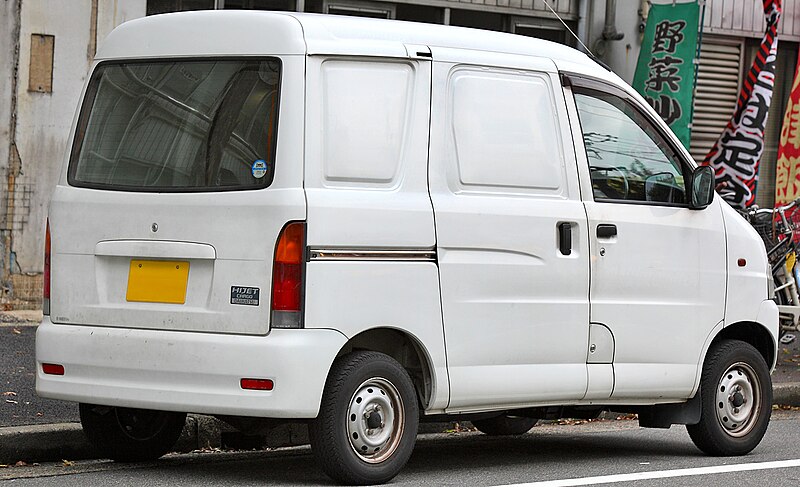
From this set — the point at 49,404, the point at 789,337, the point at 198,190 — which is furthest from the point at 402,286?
the point at 789,337

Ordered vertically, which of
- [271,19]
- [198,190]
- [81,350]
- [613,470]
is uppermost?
[271,19]

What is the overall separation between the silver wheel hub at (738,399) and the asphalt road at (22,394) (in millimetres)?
3550

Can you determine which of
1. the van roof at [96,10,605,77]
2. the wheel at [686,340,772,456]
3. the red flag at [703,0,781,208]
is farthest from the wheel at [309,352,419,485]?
the red flag at [703,0,781,208]

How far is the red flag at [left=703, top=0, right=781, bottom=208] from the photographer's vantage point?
51.0ft

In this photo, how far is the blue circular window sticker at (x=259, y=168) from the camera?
652 cm

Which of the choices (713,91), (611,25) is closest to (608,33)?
(611,25)

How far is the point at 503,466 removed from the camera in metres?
7.72

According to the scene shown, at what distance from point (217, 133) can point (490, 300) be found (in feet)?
4.98

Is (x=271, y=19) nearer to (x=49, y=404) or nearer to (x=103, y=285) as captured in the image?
(x=103, y=285)

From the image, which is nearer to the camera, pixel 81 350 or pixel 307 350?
pixel 307 350

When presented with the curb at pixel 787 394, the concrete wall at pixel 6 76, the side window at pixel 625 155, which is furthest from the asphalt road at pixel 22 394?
the curb at pixel 787 394

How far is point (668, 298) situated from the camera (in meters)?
7.88

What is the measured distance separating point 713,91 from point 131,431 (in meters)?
10.5

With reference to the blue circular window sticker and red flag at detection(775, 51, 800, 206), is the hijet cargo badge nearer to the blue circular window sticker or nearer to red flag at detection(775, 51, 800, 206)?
the blue circular window sticker
